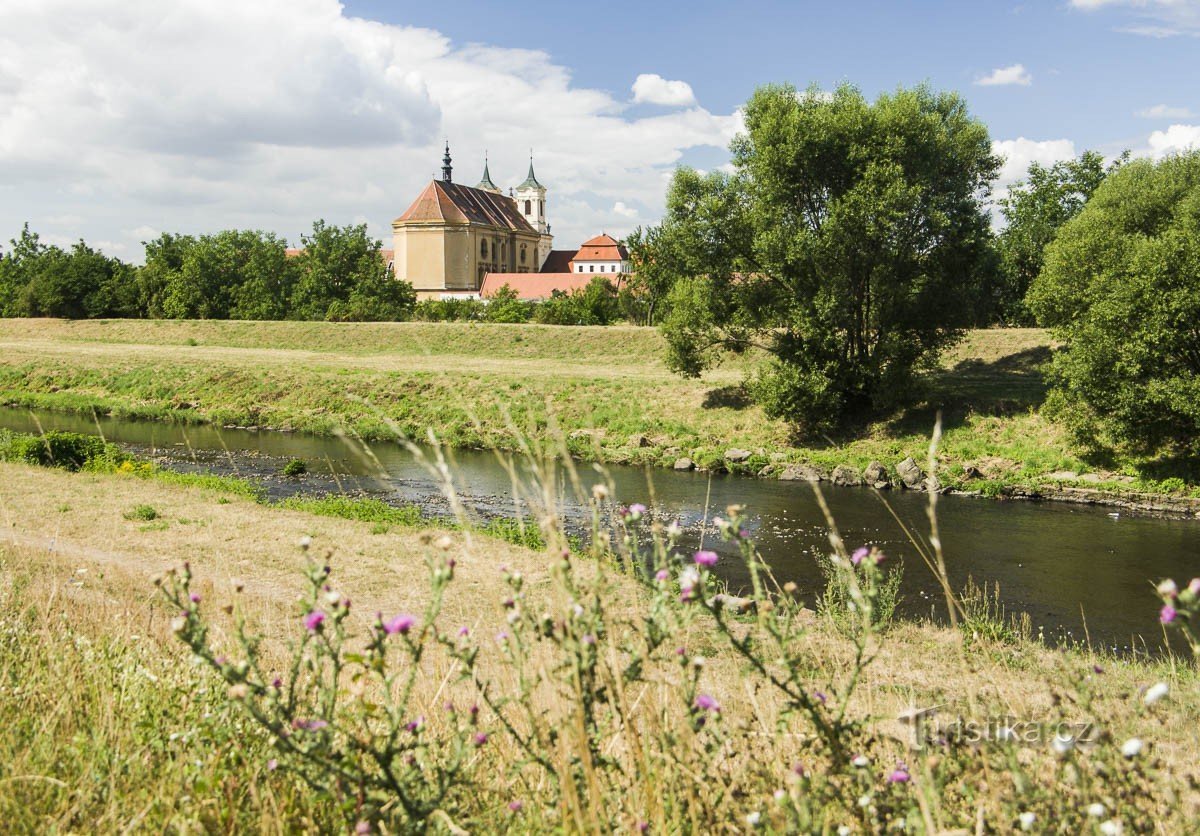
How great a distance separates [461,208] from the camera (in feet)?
324

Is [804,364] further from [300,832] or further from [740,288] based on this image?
[300,832]

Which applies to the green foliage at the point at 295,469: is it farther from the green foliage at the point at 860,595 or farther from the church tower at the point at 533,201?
the church tower at the point at 533,201

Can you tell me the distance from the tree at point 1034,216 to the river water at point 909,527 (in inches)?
936

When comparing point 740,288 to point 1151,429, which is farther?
point 740,288

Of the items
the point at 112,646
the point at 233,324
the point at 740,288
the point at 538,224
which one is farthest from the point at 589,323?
the point at 538,224

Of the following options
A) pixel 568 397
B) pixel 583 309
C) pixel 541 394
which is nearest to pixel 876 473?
pixel 541 394

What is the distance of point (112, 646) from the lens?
15.4ft

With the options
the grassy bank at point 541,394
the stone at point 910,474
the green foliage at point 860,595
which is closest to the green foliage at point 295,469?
the grassy bank at point 541,394

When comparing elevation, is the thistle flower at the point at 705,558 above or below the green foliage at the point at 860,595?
above

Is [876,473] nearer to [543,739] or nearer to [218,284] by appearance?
[543,739]

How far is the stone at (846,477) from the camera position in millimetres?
23172

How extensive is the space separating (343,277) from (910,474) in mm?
54727

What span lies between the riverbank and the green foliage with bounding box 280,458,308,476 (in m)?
2.61

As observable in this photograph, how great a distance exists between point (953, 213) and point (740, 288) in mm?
6829
